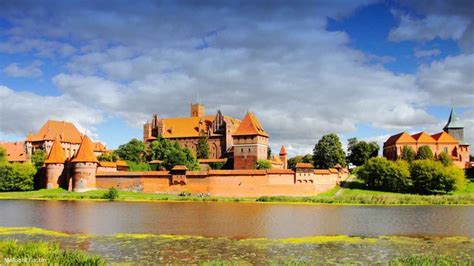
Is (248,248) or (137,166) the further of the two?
(137,166)

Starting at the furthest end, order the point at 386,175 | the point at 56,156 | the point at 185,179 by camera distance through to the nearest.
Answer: the point at 56,156 < the point at 185,179 < the point at 386,175

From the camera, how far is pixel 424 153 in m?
51.3

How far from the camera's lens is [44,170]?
157ft

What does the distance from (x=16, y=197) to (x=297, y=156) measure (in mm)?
44801

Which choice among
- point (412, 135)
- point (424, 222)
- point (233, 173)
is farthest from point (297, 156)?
point (424, 222)

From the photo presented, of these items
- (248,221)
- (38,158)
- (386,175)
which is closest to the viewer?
(248,221)

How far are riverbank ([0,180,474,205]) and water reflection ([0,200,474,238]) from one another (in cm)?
634

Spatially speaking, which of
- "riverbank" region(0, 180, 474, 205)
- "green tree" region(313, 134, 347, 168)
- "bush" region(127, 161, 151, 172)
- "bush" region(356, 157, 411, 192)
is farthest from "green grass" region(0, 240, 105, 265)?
"green tree" region(313, 134, 347, 168)

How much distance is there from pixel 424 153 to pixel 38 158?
127ft

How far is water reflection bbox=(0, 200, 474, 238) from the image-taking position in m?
19.7

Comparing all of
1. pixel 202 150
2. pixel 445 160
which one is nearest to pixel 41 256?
pixel 202 150

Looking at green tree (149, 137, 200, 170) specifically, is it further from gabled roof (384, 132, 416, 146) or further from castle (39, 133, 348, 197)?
gabled roof (384, 132, 416, 146)

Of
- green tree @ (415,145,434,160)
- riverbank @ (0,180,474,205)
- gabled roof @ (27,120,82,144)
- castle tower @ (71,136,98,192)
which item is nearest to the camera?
riverbank @ (0,180,474,205)

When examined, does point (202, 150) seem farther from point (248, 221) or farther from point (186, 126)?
point (248, 221)
